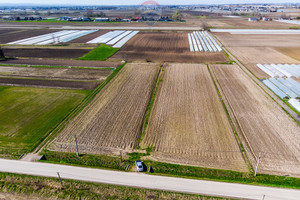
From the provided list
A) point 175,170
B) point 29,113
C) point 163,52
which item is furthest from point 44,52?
point 175,170

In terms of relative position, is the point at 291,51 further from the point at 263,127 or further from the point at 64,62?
the point at 64,62

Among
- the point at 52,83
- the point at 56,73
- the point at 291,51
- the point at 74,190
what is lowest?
the point at 74,190

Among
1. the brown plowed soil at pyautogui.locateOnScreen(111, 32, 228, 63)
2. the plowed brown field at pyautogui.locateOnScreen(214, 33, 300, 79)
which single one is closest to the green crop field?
the brown plowed soil at pyautogui.locateOnScreen(111, 32, 228, 63)

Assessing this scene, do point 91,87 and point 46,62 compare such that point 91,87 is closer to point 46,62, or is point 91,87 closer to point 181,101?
point 181,101

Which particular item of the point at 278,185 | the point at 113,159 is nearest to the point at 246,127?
the point at 278,185

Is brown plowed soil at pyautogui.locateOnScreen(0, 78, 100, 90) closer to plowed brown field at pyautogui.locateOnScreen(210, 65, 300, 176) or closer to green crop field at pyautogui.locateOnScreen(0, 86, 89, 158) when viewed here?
green crop field at pyautogui.locateOnScreen(0, 86, 89, 158)

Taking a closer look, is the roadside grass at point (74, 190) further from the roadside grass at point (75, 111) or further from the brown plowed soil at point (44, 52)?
the brown plowed soil at point (44, 52)

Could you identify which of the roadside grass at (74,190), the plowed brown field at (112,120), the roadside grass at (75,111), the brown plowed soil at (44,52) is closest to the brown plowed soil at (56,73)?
the roadside grass at (75,111)

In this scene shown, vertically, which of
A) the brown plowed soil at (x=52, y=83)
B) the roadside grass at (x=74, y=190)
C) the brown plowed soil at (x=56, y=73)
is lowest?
the roadside grass at (x=74, y=190)
